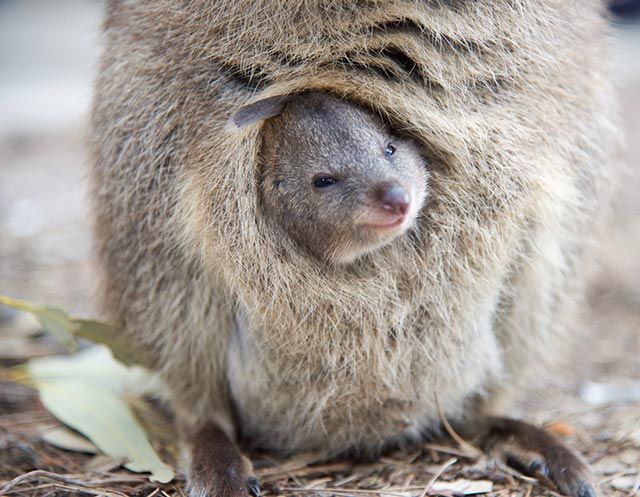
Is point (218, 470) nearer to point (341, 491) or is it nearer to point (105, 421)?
point (341, 491)

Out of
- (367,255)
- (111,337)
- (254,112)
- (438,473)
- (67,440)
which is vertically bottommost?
(67,440)

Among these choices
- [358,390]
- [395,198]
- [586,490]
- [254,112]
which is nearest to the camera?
[395,198]

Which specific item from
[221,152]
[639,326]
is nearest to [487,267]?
[221,152]

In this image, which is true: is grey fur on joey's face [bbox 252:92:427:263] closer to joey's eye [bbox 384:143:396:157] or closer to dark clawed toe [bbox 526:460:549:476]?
joey's eye [bbox 384:143:396:157]

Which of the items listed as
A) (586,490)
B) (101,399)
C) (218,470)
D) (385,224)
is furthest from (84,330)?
(586,490)

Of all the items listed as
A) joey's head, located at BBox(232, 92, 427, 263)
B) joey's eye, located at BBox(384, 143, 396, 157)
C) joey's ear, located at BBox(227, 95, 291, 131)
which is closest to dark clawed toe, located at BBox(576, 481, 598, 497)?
joey's head, located at BBox(232, 92, 427, 263)

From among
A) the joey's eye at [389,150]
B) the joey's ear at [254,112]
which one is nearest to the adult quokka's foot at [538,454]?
the joey's eye at [389,150]
